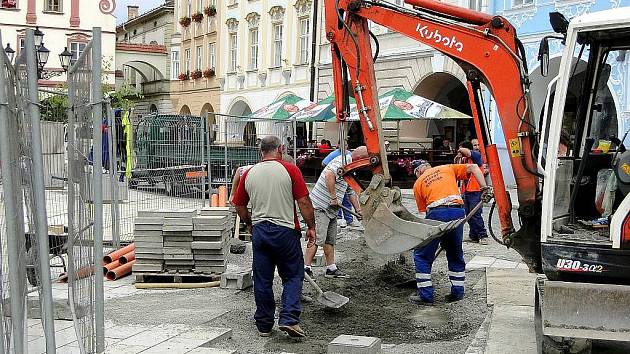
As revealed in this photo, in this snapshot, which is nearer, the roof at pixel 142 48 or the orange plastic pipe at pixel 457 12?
the orange plastic pipe at pixel 457 12

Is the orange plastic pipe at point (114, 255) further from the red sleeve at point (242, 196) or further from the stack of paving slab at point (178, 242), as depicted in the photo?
the red sleeve at point (242, 196)

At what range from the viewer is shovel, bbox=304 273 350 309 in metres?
7.56

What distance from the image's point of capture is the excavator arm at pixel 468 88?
6113mm

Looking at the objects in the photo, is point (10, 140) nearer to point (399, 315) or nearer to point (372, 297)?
point (399, 315)

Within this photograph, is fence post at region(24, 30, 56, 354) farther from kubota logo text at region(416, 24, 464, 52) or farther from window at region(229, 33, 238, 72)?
window at region(229, 33, 238, 72)

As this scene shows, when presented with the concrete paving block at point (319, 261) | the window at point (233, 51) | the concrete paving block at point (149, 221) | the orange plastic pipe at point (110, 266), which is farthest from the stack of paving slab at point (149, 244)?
the window at point (233, 51)

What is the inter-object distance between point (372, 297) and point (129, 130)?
750cm

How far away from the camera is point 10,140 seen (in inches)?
153

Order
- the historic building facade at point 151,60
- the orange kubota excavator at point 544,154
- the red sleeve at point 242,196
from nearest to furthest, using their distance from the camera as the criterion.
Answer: the orange kubota excavator at point 544,154
the red sleeve at point 242,196
the historic building facade at point 151,60

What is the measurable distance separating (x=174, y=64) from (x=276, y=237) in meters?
38.9

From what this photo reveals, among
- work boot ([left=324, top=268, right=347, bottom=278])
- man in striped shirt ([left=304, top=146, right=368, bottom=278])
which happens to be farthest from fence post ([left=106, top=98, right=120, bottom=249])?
work boot ([left=324, top=268, right=347, bottom=278])

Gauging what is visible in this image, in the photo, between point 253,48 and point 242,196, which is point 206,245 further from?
point 253,48

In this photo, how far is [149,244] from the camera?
828 centimetres

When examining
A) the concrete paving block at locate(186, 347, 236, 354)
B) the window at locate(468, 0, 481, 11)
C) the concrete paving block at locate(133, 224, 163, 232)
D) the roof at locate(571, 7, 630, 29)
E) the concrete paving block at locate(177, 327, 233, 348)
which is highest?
the window at locate(468, 0, 481, 11)
